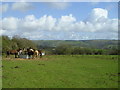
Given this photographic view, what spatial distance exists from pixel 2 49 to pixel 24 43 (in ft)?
38.5

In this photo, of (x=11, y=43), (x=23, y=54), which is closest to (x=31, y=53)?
(x=23, y=54)

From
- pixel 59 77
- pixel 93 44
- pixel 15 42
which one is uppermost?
pixel 15 42

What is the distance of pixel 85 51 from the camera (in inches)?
2623

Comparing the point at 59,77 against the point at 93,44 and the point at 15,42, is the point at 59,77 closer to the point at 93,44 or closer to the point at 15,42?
the point at 15,42

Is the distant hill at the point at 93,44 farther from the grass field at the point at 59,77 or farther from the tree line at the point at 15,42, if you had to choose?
the grass field at the point at 59,77

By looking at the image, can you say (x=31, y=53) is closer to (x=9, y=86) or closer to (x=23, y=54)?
(x=23, y=54)

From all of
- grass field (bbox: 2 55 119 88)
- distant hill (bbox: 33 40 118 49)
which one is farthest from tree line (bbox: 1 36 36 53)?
grass field (bbox: 2 55 119 88)

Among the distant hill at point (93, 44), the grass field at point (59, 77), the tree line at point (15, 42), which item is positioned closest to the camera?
the grass field at point (59, 77)

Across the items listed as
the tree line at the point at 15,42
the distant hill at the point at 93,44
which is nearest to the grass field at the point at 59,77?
the tree line at the point at 15,42

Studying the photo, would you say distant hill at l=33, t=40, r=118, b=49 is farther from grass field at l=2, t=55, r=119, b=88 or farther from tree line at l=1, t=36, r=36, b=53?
grass field at l=2, t=55, r=119, b=88

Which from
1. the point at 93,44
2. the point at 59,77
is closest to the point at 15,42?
the point at 59,77

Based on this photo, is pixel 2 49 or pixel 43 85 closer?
pixel 43 85

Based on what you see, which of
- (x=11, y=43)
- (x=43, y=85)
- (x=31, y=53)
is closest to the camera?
(x=43, y=85)

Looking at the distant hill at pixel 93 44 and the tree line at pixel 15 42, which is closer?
the tree line at pixel 15 42
